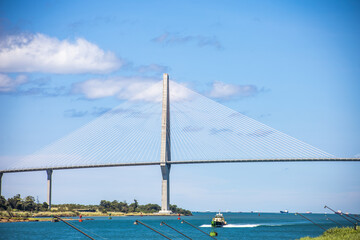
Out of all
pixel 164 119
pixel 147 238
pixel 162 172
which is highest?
pixel 164 119

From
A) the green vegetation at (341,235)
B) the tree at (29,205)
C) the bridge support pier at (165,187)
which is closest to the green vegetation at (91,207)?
the tree at (29,205)

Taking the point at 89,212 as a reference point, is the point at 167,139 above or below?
above

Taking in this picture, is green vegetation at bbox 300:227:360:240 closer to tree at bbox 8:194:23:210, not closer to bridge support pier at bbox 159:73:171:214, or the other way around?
bridge support pier at bbox 159:73:171:214

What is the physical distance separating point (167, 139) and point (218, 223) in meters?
19.4

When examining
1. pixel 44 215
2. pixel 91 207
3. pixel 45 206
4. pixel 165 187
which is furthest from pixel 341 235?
pixel 91 207

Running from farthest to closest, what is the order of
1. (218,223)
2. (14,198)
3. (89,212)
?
(89,212)
(14,198)
(218,223)

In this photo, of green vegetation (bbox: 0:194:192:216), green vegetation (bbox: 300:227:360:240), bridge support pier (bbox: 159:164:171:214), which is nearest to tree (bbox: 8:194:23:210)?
green vegetation (bbox: 0:194:192:216)

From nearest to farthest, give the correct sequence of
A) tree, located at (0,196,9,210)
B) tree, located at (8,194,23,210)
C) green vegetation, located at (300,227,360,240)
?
green vegetation, located at (300,227,360,240)
tree, located at (0,196,9,210)
tree, located at (8,194,23,210)

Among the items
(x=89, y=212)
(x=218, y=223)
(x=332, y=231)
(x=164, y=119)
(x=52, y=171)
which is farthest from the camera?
(x=89, y=212)

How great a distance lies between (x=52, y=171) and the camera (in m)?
124

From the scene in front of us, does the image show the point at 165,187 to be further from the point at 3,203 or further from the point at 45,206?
the point at 45,206

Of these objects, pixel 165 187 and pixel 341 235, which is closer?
pixel 341 235

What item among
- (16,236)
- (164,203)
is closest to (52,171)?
(164,203)

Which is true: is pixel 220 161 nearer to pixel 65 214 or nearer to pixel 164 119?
pixel 164 119
